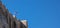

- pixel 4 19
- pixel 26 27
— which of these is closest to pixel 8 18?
pixel 4 19

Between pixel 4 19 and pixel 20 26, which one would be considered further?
pixel 20 26

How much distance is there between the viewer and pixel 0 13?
208 feet

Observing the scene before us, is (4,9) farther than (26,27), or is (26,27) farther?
(26,27)

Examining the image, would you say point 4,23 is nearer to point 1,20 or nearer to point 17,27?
point 1,20

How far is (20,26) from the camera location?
68.4 meters

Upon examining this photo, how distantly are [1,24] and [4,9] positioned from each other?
305cm

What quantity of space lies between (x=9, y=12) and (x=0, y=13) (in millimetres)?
2139

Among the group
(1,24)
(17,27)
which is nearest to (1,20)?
(1,24)

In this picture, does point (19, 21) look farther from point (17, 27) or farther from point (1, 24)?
point (1, 24)

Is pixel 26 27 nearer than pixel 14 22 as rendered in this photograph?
No

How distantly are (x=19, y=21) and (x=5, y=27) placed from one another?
5654mm

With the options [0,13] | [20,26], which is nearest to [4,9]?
Result: [0,13]

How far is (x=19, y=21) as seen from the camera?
6819cm

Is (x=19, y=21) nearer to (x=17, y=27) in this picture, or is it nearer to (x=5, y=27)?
(x=17, y=27)
